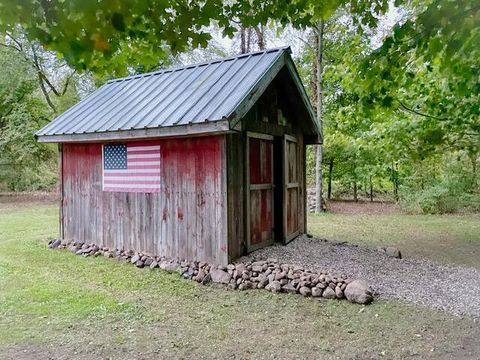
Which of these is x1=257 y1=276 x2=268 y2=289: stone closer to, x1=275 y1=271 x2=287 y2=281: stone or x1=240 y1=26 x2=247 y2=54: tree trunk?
x1=275 y1=271 x2=287 y2=281: stone

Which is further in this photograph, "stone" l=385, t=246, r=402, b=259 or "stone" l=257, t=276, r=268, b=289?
"stone" l=385, t=246, r=402, b=259

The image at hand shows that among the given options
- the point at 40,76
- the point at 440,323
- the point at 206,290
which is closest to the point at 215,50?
the point at 40,76

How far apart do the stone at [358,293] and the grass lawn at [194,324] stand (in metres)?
0.11

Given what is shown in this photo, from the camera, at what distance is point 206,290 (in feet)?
17.5

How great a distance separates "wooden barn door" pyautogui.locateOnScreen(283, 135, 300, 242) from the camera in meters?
7.25

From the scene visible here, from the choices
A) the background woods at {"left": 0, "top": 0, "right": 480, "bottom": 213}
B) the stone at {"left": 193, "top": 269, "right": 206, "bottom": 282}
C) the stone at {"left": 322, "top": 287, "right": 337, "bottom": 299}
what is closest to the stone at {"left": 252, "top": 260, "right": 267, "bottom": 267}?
the stone at {"left": 193, "top": 269, "right": 206, "bottom": 282}

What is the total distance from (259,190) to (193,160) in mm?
1267

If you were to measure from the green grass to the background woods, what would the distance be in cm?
184

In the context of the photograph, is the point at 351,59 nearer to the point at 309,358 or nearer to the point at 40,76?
the point at 309,358

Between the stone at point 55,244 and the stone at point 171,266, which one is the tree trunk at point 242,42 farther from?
the stone at point 171,266

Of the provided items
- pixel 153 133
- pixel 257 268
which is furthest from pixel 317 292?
pixel 153 133

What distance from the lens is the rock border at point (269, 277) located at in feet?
16.3

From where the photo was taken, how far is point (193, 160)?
6.24 metres

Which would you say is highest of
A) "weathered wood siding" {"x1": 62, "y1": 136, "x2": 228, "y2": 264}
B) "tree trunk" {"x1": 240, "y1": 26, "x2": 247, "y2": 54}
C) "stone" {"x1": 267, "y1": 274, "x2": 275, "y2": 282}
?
"tree trunk" {"x1": 240, "y1": 26, "x2": 247, "y2": 54}
